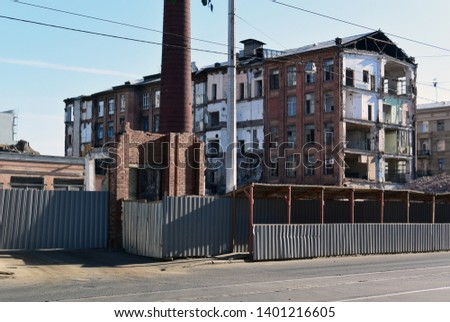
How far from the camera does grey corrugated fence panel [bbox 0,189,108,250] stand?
67.4ft

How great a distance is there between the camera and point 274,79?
188 feet

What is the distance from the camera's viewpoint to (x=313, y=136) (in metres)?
54.6

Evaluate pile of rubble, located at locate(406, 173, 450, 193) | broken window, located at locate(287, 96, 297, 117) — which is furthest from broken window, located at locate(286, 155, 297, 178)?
pile of rubble, located at locate(406, 173, 450, 193)

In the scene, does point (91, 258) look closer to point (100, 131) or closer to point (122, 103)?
point (122, 103)

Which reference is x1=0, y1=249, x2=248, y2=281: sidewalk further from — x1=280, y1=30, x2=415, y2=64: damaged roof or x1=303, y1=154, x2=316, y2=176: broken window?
x1=280, y1=30, x2=415, y2=64: damaged roof

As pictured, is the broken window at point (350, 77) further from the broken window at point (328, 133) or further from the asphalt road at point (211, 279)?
the asphalt road at point (211, 279)

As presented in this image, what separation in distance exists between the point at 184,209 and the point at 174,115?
10949 mm

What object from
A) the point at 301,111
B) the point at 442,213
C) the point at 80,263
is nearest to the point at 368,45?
the point at 301,111

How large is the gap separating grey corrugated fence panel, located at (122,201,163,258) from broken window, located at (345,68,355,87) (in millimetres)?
36420

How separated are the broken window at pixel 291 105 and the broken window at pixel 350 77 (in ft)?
17.8

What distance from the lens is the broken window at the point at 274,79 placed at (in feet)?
187

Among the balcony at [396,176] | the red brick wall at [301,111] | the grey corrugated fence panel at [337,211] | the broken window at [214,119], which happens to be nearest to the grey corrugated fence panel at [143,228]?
Answer: the grey corrugated fence panel at [337,211]

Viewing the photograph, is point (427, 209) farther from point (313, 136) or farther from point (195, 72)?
point (195, 72)

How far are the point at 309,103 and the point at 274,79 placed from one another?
4833 millimetres
